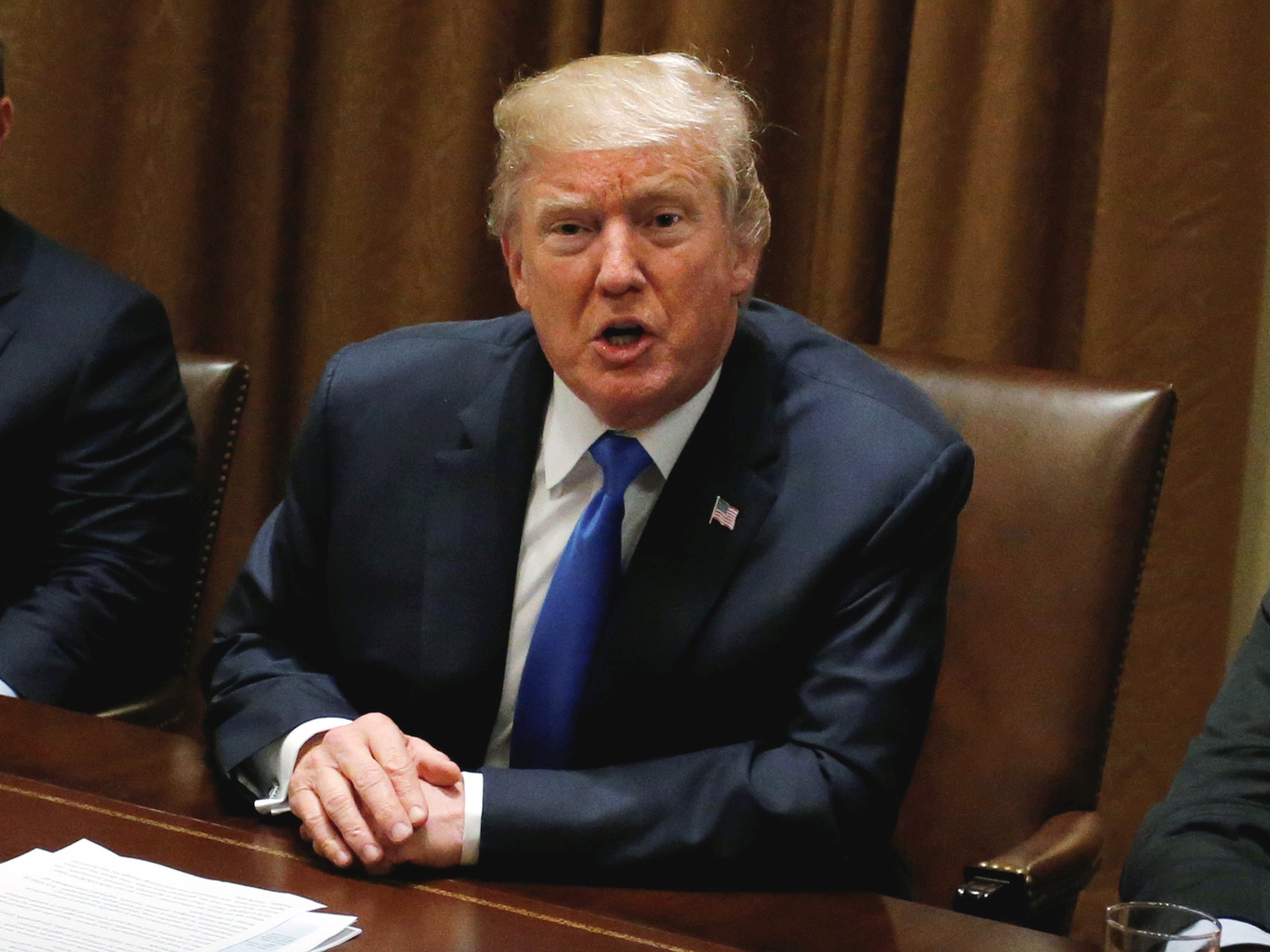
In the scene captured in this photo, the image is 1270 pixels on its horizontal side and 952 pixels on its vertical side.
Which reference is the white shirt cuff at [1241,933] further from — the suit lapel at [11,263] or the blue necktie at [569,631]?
the suit lapel at [11,263]

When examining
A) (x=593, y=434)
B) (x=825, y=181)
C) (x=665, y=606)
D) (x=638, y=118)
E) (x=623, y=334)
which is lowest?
(x=665, y=606)

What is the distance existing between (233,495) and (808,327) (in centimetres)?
195

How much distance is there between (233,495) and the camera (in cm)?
362

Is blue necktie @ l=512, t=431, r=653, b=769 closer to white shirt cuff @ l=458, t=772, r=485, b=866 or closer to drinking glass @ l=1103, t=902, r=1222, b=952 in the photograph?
white shirt cuff @ l=458, t=772, r=485, b=866

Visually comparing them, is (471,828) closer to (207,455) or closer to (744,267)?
(744,267)

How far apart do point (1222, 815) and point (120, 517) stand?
180 cm

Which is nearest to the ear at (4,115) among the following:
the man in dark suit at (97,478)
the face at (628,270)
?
the man in dark suit at (97,478)

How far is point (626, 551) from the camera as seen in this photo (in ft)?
6.07

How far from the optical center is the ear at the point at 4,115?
110 inches

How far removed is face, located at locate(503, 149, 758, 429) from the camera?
1799 millimetres

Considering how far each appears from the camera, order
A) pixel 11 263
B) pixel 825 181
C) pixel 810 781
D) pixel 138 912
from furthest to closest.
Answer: pixel 825 181 < pixel 11 263 < pixel 810 781 < pixel 138 912

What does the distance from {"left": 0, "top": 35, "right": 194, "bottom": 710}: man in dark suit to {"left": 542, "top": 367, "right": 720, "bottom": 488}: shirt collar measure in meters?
1.00

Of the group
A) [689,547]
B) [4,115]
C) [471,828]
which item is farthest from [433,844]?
[4,115]

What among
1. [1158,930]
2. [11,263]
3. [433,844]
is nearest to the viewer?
[1158,930]
